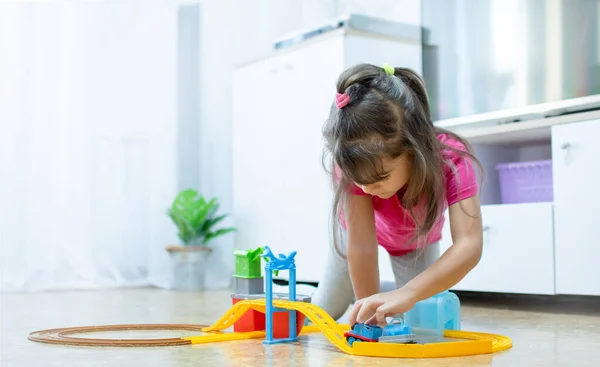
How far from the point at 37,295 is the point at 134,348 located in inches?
61.7

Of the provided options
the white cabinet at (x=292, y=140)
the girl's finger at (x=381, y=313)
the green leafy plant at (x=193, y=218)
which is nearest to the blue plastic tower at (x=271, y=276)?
the girl's finger at (x=381, y=313)

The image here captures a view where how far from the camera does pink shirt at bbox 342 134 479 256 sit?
1.33 meters

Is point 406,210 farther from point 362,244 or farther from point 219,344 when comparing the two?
point 219,344

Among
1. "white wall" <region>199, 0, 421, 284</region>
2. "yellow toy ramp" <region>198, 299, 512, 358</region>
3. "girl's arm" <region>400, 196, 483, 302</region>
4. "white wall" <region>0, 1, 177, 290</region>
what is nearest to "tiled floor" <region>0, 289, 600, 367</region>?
"yellow toy ramp" <region>198, 299, 512, 358</region>

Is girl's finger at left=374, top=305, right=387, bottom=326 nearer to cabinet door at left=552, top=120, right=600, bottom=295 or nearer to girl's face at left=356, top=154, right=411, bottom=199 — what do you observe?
girl's face at left=356, top=154, right=411, bottom=199

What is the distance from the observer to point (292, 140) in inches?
112

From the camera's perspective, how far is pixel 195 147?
133 inches

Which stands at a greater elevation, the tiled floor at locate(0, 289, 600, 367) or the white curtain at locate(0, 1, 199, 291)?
the white curtain at locate(0, 1, 199, 291)

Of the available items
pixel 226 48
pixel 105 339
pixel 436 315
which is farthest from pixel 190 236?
pixel 436 315

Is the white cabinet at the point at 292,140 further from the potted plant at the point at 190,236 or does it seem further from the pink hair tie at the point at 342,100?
the pink hair tie at the point at 342,100

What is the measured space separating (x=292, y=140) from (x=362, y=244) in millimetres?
1477

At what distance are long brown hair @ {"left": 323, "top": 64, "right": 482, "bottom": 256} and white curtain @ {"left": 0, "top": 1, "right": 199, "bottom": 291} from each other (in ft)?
6.60

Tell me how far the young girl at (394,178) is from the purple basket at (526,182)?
0.91m

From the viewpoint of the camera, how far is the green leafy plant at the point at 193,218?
3125 millimetres
